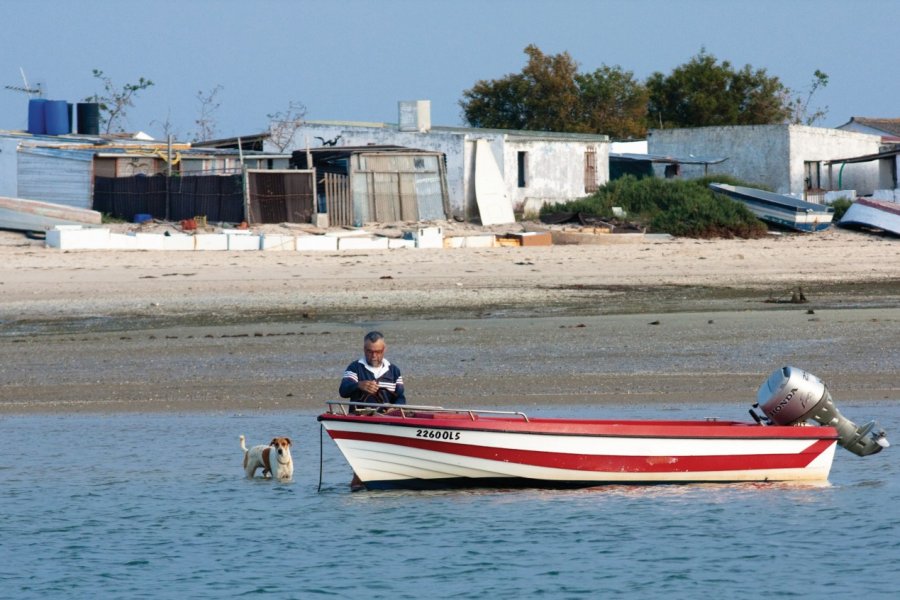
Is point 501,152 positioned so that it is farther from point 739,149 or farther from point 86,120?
point 86,120

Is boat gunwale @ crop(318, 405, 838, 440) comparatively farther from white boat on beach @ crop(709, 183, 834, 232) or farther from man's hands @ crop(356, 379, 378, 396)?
white boat on beach @ crop(709, 183, 834, 232)

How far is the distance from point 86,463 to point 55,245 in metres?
17.9

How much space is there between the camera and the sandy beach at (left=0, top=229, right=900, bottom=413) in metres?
15.3

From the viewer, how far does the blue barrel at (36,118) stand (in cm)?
4356

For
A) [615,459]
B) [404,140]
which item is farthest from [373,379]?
[404,140]

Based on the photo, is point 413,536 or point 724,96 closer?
point 413,536

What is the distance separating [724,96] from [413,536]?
51771 mm

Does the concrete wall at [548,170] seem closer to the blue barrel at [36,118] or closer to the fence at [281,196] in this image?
the fence at [281,196]

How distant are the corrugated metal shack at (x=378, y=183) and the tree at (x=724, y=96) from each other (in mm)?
24112

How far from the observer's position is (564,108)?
56.8 metres

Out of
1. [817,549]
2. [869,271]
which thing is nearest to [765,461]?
[817,549]

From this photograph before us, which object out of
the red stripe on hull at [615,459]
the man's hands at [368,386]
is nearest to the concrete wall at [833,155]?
the red stripe on hull at [615,459]

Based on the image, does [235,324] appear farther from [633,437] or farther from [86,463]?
[633,437]

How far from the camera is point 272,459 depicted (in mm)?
11336
